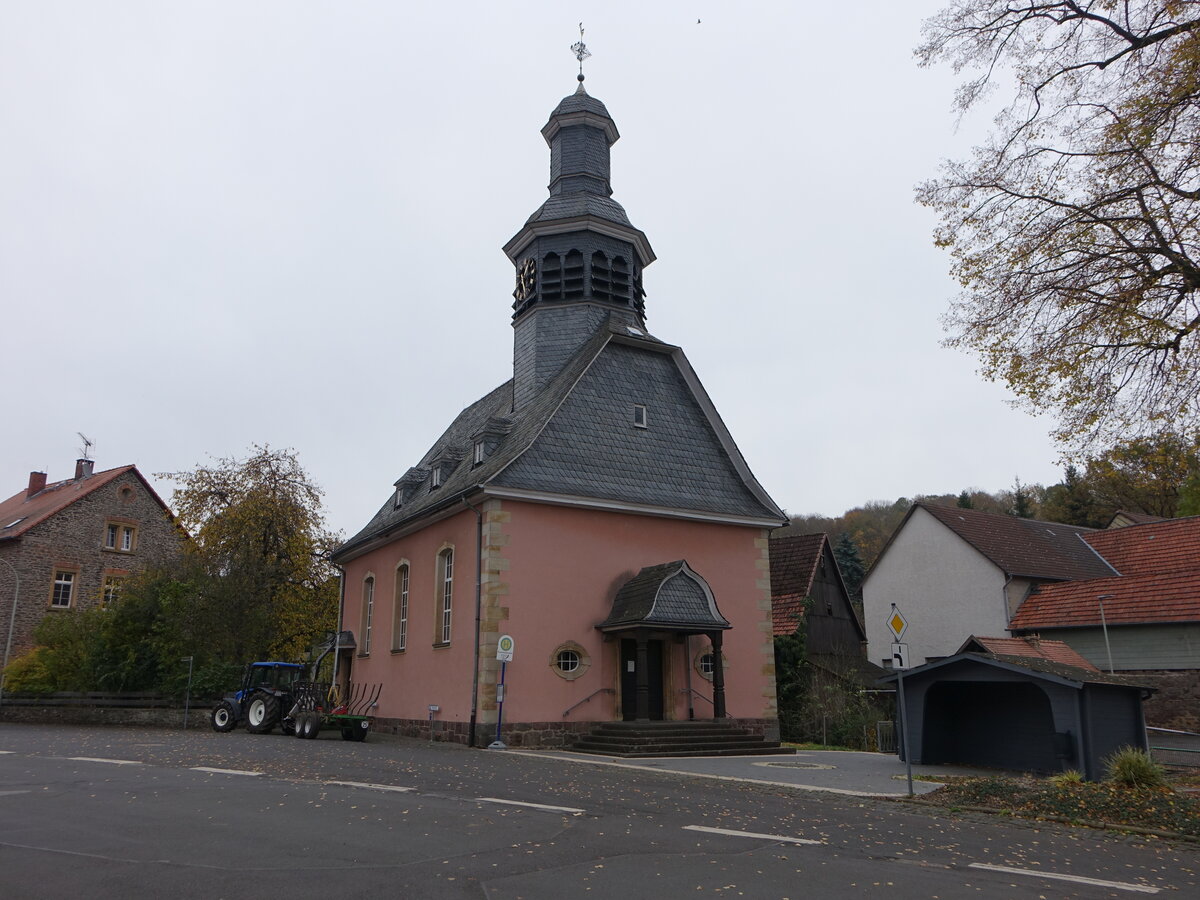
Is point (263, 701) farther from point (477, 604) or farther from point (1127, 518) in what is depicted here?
point (1127, 518)

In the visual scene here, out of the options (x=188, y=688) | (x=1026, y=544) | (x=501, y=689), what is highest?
(x=1026, y=544)

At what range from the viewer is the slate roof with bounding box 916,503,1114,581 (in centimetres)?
2820

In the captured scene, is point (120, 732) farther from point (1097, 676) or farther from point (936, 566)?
point (936, 566)

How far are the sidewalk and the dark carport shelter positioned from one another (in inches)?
22.9

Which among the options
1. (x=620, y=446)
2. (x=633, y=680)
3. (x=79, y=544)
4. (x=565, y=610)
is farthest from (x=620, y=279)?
(x=79, y=544)

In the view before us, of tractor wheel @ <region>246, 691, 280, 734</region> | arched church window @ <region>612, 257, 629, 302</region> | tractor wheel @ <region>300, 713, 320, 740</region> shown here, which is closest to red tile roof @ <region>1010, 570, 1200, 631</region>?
arched church window @ <region>612, 257, 629, 302</region>

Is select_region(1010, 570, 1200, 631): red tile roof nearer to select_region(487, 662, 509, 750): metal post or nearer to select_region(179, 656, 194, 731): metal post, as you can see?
select_region(487, 662, 509, 750): metal post

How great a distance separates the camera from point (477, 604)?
17922mm

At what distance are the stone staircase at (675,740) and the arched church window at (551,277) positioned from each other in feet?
35.5

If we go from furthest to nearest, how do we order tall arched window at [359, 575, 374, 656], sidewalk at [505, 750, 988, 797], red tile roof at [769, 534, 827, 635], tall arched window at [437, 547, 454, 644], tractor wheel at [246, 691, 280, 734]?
1. red tile roof at [769, 534, 827, 635]
2. tall arched window at [359, 575, 374, 656]
3. tractor wheel at [246, 691, 280, 734]
4. tall arched window at [437, 547, 454, 644]
5. sidewalk at [505, 750, 988, 797]

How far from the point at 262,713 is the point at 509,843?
15585 millimetres

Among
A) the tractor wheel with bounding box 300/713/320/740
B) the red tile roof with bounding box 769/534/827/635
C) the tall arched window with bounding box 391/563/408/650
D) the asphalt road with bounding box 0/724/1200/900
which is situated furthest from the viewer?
the red tile roof with bounding box 769/534/827/635

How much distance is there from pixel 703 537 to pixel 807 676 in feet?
23.2

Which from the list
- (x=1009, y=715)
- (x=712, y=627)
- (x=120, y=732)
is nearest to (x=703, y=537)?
(x=712, y=627)
